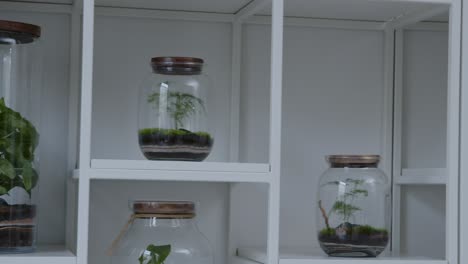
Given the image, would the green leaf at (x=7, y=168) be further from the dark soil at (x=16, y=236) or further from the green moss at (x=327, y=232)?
the green moss at (x=327, y=232)

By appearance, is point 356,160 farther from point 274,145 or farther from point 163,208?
point 163,208

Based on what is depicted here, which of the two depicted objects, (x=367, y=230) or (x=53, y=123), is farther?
(x=53, y=123)

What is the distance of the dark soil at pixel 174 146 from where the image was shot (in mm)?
1777

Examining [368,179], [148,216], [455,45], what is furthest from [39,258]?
[455,45]

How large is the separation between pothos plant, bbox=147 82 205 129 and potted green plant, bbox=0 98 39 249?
0.25 meters

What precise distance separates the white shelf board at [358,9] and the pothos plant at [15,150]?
0.61 m

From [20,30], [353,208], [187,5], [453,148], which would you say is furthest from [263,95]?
[20,30]

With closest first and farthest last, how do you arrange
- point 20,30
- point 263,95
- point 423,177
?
point 20,30 < point 423,177 < point 263,95

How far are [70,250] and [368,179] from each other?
2.12 ft

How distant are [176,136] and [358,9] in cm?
54

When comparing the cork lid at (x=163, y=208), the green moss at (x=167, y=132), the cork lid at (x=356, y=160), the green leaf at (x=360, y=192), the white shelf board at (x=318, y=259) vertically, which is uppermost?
the green moss at (x=167, y=132)

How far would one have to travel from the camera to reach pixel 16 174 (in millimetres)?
1740

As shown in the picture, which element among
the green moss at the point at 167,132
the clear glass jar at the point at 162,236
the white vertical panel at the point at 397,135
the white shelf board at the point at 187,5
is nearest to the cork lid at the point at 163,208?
the clear glass jar at the point at 162,236

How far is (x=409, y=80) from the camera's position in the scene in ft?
7.22
